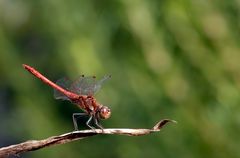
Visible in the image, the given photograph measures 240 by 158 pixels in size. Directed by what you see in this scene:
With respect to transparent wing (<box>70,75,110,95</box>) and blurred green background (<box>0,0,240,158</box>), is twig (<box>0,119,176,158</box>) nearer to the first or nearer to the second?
transparent wing (<box>70,75,110,95</box>)

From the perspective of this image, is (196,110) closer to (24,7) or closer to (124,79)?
(124,79)

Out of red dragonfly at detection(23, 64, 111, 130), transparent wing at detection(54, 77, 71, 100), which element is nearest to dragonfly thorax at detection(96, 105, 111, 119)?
red dragonfly at detection(23, 64, 111, 130)

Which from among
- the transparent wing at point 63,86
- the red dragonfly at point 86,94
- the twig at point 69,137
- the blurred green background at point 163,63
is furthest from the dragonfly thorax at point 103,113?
the blurred green background at point 163,63

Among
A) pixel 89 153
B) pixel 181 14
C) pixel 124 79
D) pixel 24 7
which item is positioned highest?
pixel 24 7

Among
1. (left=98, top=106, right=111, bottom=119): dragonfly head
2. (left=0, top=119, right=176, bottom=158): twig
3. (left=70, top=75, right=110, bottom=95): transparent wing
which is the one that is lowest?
(left=98, top=106, right=111, bottom=119): dragonfly head

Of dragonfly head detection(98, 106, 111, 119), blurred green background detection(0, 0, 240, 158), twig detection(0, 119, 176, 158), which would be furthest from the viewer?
blurred green background detection(0, 0, 240, 158)

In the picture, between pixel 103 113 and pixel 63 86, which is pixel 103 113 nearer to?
pixel 103 113

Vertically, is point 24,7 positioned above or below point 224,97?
above

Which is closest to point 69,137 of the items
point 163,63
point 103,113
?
point 103,113

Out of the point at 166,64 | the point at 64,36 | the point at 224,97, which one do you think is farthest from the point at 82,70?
the point at 224,97
